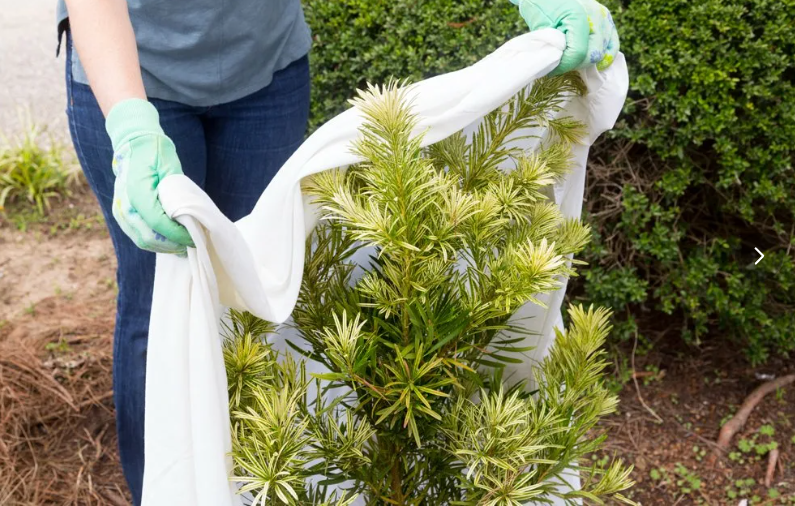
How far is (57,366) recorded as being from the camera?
2393mm

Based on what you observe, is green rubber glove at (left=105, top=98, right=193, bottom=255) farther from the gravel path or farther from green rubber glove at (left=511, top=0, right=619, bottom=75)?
the gravel path

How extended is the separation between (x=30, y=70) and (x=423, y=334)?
463cm

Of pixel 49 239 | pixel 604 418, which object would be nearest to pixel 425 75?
pixel 604 418

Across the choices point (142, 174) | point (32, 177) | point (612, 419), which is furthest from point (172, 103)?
point (32, 177)

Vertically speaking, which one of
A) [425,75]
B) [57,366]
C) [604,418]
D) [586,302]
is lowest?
[604,418]

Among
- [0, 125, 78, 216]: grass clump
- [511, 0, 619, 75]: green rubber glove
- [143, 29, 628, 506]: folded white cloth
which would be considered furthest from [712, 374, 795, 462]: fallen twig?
[0, 125, 78, 216]: grass clump

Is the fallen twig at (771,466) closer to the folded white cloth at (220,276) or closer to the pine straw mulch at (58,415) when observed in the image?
the folded white cloth at (220,276)

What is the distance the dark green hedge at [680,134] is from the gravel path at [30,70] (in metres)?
2.50

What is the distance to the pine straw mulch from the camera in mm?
2027

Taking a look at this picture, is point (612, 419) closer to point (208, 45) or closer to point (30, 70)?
point (208, 45)

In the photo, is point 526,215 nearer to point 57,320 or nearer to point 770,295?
point 770,295

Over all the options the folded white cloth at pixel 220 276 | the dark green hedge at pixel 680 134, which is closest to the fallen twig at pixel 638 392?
the dark green hedge at pixel 680 134

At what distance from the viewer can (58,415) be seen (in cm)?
→ 223

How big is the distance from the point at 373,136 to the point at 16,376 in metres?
1.97
